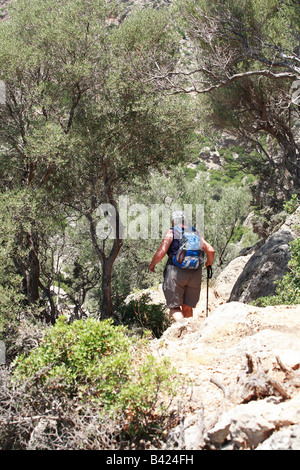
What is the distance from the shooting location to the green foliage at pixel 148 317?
7.72 m

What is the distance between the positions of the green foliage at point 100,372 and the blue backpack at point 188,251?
234 centimetres

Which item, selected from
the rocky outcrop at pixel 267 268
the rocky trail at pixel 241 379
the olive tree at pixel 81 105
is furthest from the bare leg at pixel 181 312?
the olive tree at pixel 81 105

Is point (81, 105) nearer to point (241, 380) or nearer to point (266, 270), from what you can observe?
point (266, 270)

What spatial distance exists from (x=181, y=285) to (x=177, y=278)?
0.43ft

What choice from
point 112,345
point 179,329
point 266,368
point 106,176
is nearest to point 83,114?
point 106,176

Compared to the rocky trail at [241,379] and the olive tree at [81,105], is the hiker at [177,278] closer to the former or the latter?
the rocky trail at [241,379]

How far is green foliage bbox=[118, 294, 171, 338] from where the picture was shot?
772 centimetres

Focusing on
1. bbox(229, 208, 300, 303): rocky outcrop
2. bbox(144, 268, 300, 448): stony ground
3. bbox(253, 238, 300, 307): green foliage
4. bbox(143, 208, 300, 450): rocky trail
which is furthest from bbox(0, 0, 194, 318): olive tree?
bbox(143, 208, 300, 450): rocky trail

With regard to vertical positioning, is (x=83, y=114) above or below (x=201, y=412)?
above

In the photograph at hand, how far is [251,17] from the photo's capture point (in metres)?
9.71

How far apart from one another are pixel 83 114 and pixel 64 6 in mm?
2373

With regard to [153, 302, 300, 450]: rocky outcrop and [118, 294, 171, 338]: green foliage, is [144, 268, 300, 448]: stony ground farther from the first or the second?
[118, 294, 171, 338]: green foliage
